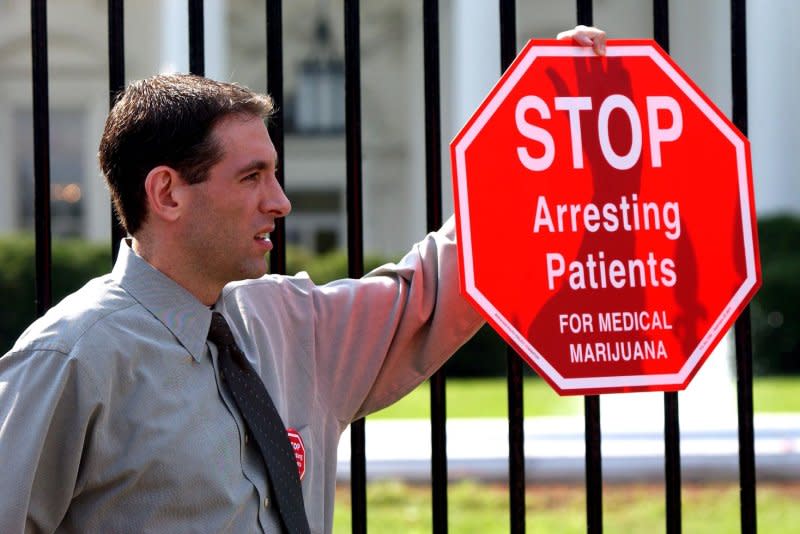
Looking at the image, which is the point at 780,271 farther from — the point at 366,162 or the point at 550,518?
the point at 366,162

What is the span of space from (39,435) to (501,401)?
27.9 ft

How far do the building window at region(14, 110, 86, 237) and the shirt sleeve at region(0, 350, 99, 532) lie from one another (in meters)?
18.7

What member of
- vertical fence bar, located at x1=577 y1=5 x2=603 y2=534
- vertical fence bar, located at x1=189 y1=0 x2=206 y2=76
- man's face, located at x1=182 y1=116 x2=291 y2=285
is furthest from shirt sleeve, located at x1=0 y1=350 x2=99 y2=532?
vertical fence bar, located at x1=577 y1=5 x2=603 y2=534

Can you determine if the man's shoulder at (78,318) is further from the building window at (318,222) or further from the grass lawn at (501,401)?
the building window at (318,222)

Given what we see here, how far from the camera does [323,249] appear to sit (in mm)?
20391

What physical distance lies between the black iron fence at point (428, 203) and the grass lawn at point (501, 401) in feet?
21.6

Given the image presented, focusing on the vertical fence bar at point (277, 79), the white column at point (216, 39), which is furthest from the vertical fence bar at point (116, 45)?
the white column at point (216, 39)

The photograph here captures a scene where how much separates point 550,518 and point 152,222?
4.14 meters

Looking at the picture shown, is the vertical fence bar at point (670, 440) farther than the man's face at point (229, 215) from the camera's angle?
Yes

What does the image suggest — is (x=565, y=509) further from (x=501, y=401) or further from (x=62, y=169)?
(x=62, y=169)

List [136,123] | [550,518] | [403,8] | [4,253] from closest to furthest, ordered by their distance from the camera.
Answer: [136,123] < [550,518] < [4,253] < [403,8]

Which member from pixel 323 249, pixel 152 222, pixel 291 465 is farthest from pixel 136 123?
pixel 323 249

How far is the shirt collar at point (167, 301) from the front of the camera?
2.14 meters

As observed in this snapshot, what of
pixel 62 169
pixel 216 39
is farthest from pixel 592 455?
pixel 62 169
